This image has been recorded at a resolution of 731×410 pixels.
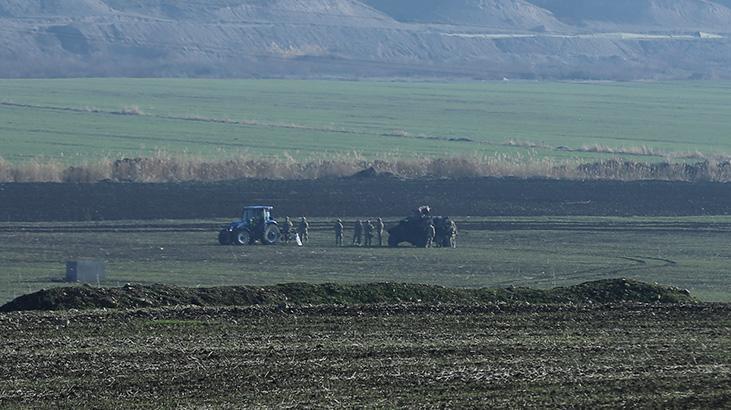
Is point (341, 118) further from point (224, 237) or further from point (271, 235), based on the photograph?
point (224, 237)

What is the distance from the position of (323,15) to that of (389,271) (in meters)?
145

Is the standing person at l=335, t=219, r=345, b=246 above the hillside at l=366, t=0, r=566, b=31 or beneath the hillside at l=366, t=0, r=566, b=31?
beneath

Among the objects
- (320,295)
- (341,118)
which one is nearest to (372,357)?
(320,295)

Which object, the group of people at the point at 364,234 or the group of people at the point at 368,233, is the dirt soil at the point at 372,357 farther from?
the group of people at the point at 364,234

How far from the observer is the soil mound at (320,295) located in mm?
26312

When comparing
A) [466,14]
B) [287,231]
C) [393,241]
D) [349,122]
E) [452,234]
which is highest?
[466,14]

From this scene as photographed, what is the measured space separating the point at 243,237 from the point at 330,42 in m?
130

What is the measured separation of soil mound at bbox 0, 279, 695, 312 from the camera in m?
26.3

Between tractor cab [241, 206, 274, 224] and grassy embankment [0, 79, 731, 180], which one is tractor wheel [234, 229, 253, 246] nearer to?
tractor cab [241, 206, 274, 224]

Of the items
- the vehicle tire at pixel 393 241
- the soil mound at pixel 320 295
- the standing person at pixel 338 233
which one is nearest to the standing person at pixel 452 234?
the vehicle tire at pixel 393 241

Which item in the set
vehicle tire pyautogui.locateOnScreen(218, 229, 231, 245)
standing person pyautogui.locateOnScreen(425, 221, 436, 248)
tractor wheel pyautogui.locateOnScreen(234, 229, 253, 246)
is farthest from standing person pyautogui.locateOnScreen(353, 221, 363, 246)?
vehicle tire pyautogui.locateOnScreen(218, 229, 231, 245)

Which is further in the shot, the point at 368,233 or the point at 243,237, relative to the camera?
the point at 368,233

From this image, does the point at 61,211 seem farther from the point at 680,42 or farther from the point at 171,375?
the point at 680,42

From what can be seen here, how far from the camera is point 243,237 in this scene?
4434 centimetres
